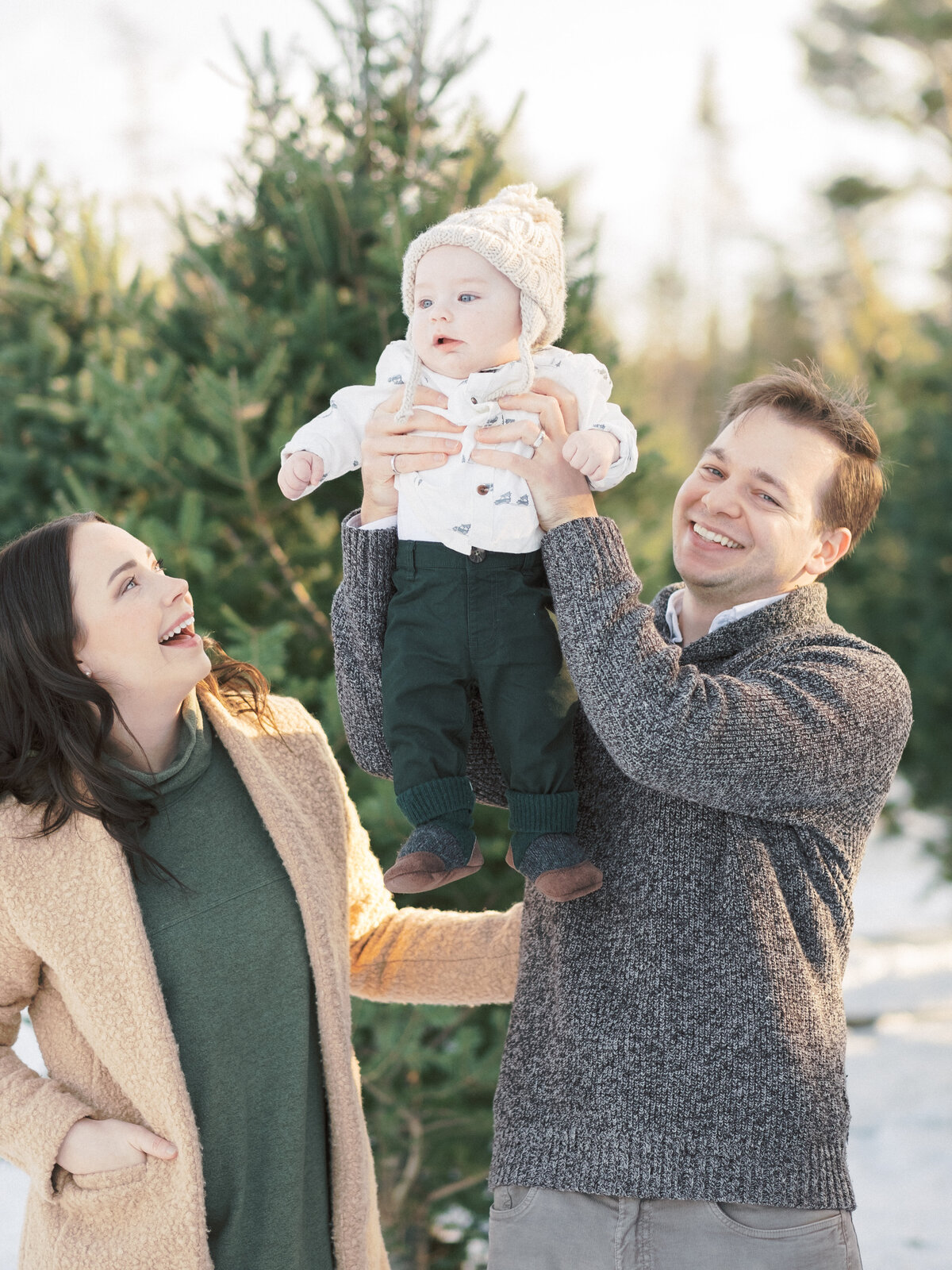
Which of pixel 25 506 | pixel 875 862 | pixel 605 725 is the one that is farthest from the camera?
pixel 875 862

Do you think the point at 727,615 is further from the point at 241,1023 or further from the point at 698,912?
the point at 241,1023

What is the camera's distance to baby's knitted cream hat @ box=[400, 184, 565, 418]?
6.06 ft

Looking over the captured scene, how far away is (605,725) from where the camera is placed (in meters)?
1.67

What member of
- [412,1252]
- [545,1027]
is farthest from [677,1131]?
[412,1252]

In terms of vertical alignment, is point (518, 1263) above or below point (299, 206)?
below

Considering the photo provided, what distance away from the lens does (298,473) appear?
1952 millimetres

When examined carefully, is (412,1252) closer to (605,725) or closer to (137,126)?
(605,725)

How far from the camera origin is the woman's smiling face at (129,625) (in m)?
1.88

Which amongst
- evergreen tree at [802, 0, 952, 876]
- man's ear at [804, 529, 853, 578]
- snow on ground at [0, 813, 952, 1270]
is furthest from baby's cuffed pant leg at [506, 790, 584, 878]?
evergreen tree at [802, 0, 952, 876]

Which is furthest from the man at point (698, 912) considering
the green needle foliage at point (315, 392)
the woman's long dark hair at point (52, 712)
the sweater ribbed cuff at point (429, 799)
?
the green needle foliage at point (315, 392)

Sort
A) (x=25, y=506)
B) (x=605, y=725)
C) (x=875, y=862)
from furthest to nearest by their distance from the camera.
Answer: (x=875, y=862) < (x=25, y=506) < (x=605, y=725)

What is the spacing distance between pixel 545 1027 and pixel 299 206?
208 cm

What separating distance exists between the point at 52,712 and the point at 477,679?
2.29ft

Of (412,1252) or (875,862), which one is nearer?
(412,1252)
